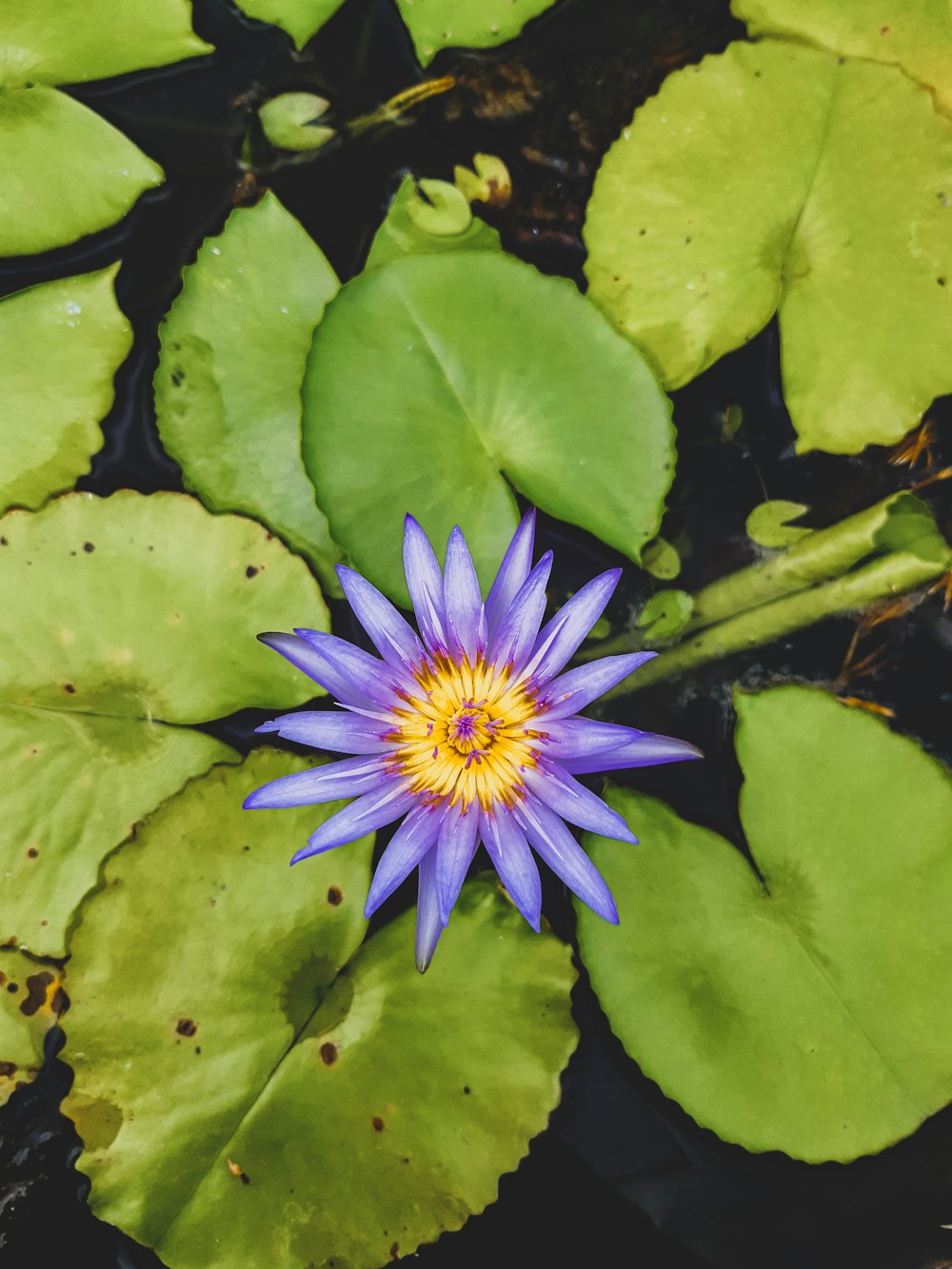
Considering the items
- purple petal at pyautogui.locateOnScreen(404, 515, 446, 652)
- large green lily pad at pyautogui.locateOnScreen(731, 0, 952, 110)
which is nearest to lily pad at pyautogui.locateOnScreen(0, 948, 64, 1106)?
purple petal at pyautogui.locateOnScreen(404, 515, 446, 652)

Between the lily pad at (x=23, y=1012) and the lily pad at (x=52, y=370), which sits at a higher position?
the lily pad at (x=52, y=370)

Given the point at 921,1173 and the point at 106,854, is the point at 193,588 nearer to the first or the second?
the point at 106,854

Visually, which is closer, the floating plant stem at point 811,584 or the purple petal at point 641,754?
the purple petal at point 641,754

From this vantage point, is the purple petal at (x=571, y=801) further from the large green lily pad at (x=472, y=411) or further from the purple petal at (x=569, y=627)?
the large green lily pad at (x=472, y=411)

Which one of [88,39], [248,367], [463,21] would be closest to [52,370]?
[248,367]

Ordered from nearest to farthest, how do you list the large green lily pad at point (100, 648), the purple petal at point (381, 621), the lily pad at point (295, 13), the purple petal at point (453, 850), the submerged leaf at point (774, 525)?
the purple petal at point (453, 850)
the purple petal at point (381, 621)
the large green lily pad at point (100, 648)
the lily pad at point (295, 13)
the submerged leaf at point (774, 525)

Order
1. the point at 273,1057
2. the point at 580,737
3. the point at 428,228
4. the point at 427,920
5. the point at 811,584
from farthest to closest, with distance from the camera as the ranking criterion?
the point at 811,584 < the point at 428,228 < the point at 273,1057 < the point at 427,920 < the point at 580,737

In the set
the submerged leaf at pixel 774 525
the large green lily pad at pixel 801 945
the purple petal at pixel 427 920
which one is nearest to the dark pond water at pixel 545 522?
the submerged leaf at pixel 774 525

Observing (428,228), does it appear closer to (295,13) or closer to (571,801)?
(295,13)
